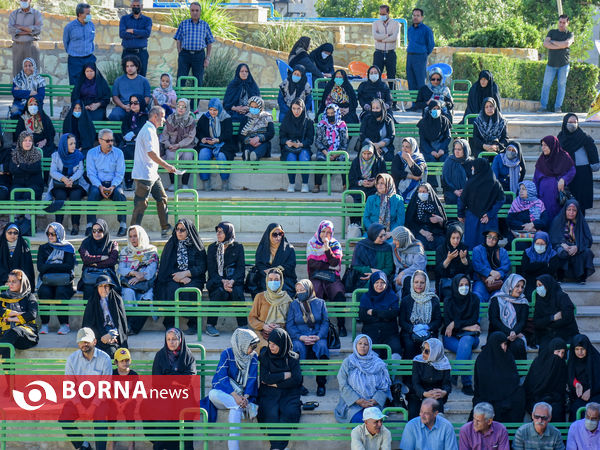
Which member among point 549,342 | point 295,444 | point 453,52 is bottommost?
point 295,444

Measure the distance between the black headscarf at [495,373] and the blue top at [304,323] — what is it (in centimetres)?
157

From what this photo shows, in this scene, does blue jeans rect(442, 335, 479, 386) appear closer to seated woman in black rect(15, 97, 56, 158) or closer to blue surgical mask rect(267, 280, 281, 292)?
blue surgical mask rect(267, 280, 281, 292)

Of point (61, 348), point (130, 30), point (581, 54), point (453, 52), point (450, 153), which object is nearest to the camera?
point (61, 348)

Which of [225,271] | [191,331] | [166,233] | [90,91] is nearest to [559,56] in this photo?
[90,91]

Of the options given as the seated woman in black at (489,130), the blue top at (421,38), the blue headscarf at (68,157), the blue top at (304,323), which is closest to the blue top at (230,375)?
the blue top at (304,323)

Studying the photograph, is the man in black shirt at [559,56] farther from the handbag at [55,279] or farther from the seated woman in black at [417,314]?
the handbag at [55,279]

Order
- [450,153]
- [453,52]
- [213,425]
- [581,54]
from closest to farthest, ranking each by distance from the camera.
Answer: [213,425] < [450,153] < [453,52] < [581,54]

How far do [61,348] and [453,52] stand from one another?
11.8 meters

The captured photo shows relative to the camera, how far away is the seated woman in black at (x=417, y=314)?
13.0 metres

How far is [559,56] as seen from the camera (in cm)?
1906

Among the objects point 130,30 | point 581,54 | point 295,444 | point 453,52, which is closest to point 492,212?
point 295,444

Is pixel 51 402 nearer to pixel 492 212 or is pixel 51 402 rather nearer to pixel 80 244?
pixel 80 244

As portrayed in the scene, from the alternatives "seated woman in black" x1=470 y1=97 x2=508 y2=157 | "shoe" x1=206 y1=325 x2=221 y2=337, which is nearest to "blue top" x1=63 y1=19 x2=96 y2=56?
"seated woman in black" x1=470 y1=97 x2=508 y2=157

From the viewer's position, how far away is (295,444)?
1242 centimetres
